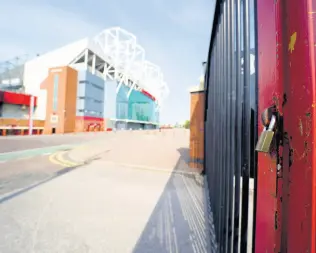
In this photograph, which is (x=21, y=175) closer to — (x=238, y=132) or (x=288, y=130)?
(x=238, y=132)

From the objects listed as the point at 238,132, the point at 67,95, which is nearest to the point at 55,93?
the point at 67,95

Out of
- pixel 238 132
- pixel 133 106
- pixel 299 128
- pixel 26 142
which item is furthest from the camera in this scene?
pixel 133 106

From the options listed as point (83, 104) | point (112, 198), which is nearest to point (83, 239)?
point (112, 198)

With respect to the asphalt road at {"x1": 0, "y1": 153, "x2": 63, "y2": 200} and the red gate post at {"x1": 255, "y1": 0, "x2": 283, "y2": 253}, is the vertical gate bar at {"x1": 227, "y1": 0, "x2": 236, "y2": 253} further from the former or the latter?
the asphalt road at {"x1": 0, "y1": 153, "x2": 63, "y2": 200}

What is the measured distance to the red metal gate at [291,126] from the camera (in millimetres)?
555

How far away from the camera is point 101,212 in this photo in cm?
298

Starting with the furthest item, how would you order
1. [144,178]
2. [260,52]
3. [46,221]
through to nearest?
[144,178]
[46,221]
[260,52]

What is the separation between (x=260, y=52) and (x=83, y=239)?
251cm

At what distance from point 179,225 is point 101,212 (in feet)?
3.89

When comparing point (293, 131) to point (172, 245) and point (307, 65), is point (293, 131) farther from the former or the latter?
point (172, 245)

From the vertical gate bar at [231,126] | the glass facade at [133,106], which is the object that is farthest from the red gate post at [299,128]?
the glass facade at [133,106]

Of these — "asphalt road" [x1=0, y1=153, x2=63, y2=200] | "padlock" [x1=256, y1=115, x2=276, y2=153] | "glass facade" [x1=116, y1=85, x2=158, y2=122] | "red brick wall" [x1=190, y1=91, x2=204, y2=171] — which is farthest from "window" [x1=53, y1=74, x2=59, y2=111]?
"padlock" [x1=256, y1=115, x2=276, y2=153]

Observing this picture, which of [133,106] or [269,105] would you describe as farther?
[133,106]

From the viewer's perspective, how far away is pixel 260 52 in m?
0.95
